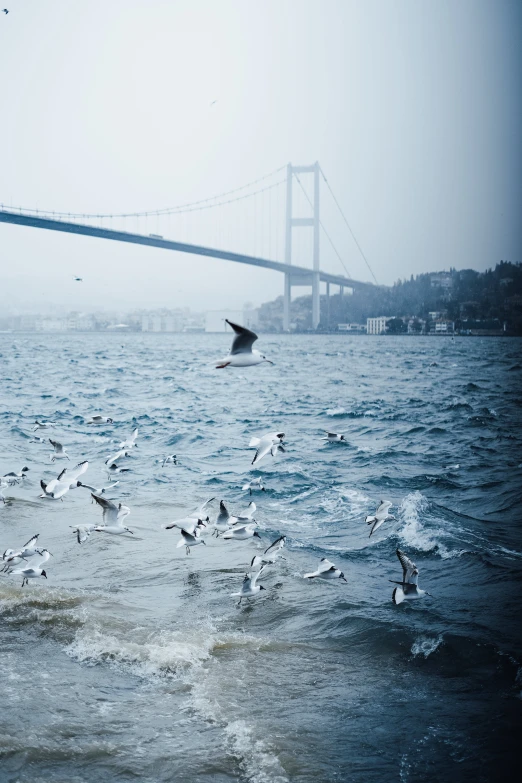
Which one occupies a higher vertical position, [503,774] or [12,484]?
[12,484]

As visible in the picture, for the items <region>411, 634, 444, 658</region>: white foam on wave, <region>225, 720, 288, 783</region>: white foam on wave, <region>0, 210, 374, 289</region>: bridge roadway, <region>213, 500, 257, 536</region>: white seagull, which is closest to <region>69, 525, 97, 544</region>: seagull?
<region>213, 500, 257, 536</region>: white seagull

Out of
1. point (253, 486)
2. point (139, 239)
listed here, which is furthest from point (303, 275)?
point (253, 486)

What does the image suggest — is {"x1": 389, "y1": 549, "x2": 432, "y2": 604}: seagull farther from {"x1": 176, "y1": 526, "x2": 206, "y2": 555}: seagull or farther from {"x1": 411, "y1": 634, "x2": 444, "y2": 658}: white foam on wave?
{"x1": 176, "y1": 526, "x2": 206, "y2": 555}: seagull

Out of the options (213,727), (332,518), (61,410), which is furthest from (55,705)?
(61,410)

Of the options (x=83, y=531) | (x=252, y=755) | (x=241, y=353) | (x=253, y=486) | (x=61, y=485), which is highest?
(x=241, y=353)

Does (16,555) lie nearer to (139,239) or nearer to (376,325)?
(139,239)

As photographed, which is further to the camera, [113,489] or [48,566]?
[113,489]

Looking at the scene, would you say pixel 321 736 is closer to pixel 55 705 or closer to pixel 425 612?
pixel 55 705
